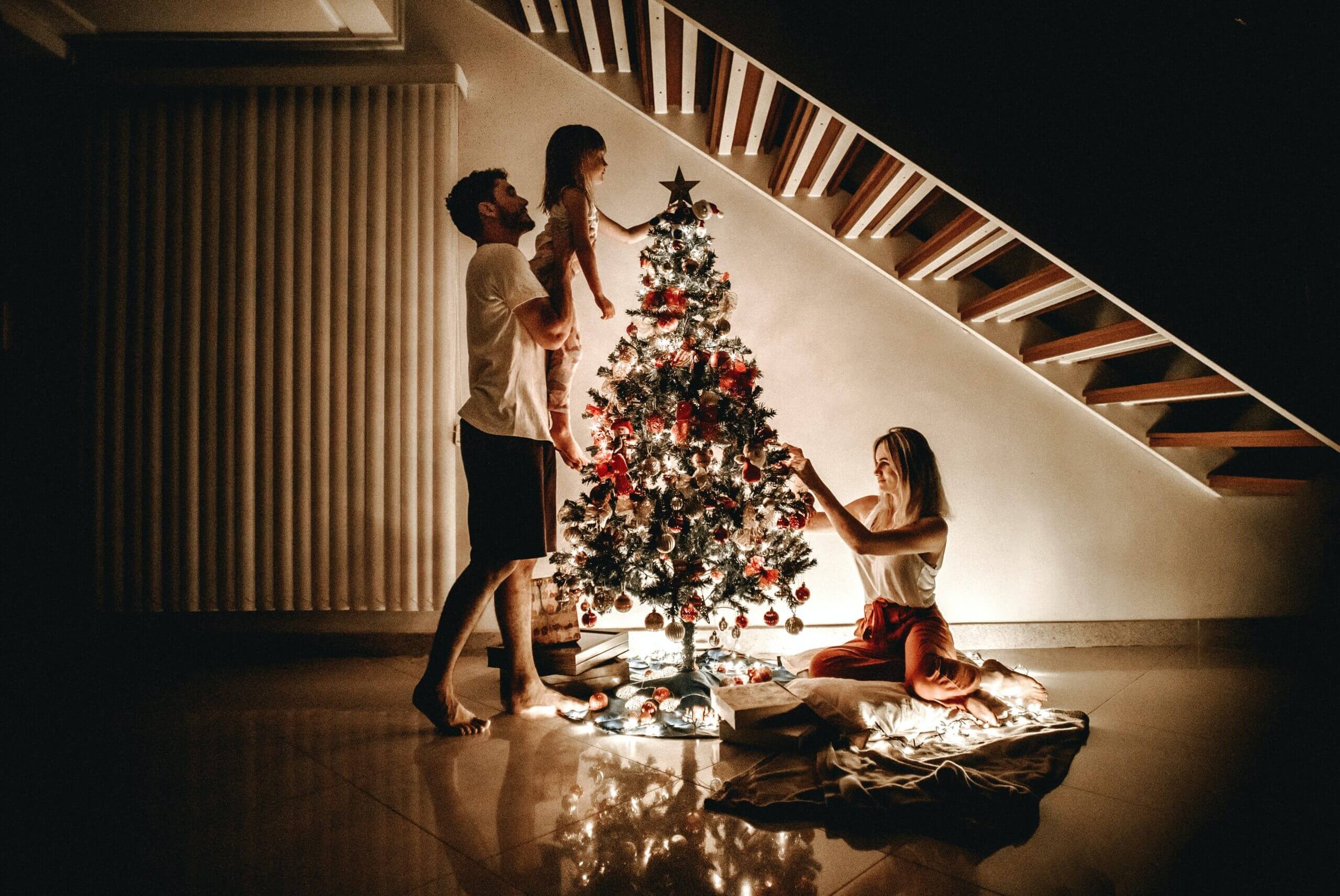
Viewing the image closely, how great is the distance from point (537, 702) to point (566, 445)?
89 centimetres

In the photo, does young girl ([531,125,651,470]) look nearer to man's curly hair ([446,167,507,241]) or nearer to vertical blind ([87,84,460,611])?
man's curly hair ([446,167,507,241])

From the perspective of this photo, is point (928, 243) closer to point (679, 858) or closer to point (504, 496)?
point (504, 496)

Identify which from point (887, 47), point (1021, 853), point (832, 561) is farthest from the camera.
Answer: point (832, 561)

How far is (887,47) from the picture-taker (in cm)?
174

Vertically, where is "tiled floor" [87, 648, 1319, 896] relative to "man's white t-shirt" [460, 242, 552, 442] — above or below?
below

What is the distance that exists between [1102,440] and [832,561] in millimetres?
1287

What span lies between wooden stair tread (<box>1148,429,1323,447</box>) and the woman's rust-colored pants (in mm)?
1219

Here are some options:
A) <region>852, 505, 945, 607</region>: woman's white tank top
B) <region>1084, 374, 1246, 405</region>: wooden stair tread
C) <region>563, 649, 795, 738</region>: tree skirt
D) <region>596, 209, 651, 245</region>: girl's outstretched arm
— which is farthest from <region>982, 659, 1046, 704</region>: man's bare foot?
<region>596, 209, 651, 245</region>: girl's outstretched arm

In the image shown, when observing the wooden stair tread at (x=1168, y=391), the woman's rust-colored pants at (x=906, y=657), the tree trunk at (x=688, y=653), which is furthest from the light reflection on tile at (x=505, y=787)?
the wooden stair tread at (x=1168, y=391)

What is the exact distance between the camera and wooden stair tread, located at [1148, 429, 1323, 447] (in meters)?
2.28

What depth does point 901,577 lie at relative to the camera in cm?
238

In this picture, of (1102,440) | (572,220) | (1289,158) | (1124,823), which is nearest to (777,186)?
(572,220)

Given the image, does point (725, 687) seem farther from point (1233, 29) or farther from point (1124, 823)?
point (1233, 29)

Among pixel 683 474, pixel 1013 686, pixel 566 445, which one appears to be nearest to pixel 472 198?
pixel 566 445
